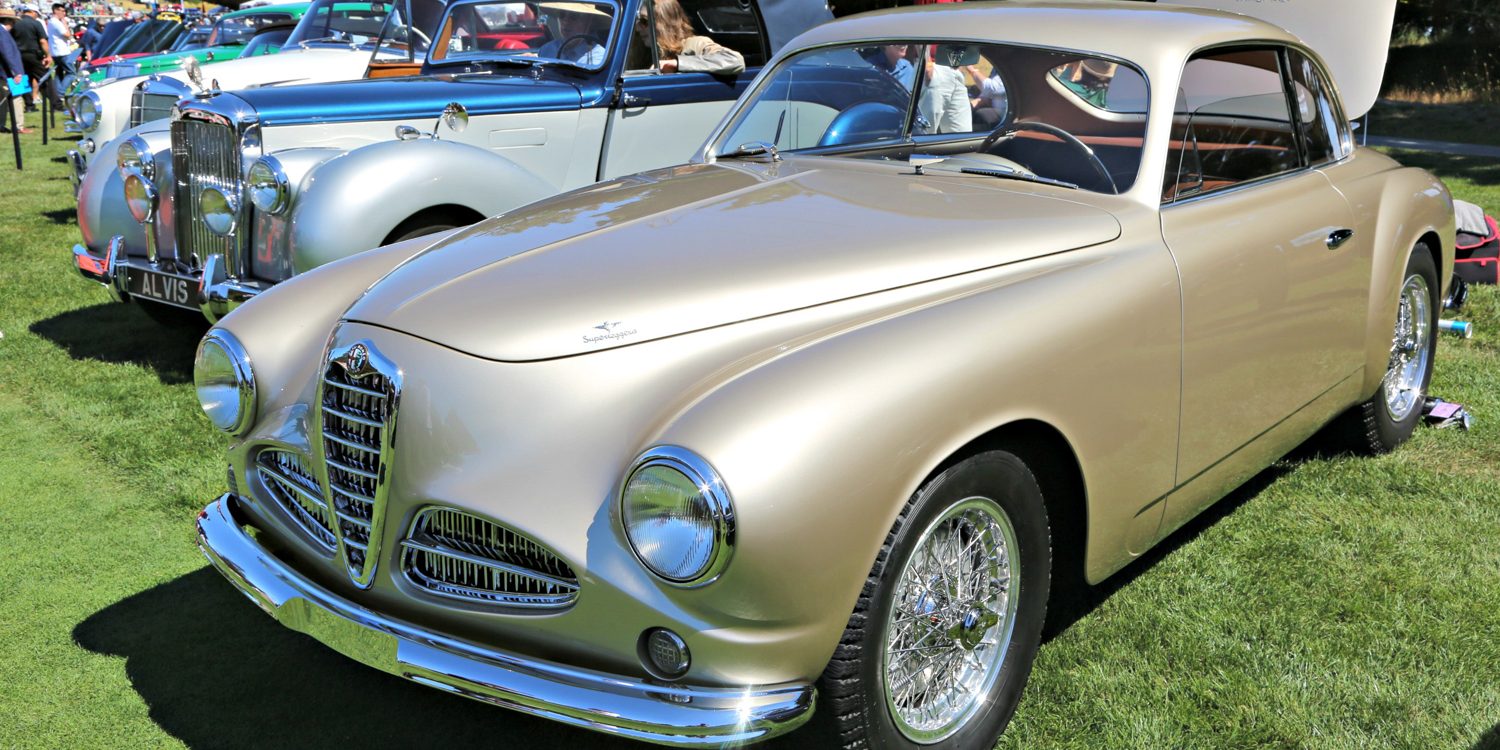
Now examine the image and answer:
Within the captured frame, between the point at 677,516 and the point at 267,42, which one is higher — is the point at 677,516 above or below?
below

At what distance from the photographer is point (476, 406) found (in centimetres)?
236

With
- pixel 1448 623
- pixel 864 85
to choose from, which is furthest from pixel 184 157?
pixel 1448 623

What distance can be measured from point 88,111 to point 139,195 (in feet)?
13.4

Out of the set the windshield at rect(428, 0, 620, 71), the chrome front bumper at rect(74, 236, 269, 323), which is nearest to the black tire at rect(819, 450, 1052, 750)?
the chrome front bumper at rect(74, 236, 269, 323)

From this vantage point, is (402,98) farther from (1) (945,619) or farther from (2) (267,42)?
(2) (267,42)

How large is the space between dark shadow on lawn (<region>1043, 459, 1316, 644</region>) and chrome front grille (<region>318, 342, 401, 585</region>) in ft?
5.19

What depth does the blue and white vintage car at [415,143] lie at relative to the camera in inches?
192

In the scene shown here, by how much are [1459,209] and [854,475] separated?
5.82m

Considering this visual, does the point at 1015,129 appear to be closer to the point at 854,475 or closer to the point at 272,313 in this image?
the point at 854,475

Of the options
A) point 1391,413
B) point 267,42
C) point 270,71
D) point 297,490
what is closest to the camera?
point 297,490

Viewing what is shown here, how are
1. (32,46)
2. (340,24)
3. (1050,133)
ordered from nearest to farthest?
1. (1050,133)
2. (340,24)
3. (32,46)

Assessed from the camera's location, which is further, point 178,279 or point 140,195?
point 140,195

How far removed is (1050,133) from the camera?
3338 millimetres

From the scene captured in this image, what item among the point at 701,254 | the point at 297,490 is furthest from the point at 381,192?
the point at 701,254
